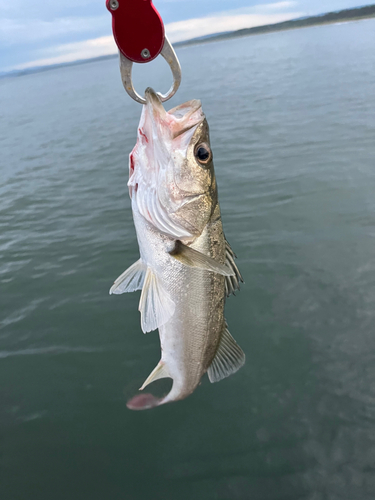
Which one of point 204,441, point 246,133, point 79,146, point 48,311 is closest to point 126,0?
point 204,441

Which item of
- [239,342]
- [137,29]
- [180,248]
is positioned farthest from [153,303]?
[239,342]

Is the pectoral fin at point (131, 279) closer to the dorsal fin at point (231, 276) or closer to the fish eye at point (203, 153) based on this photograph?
the dorsal fin at point (231, 276)

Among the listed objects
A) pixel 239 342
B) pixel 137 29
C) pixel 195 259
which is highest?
pixel 137 29

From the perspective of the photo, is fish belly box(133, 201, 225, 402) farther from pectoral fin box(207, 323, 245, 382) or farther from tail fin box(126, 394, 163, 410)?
tail fin box(126, 394, 163, 410)

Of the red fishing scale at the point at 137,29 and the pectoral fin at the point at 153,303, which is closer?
the red fishing scale at the point at 137,29

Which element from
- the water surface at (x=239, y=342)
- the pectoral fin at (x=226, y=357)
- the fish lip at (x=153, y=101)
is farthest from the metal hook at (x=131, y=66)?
the water surface at (x=239, y=342)

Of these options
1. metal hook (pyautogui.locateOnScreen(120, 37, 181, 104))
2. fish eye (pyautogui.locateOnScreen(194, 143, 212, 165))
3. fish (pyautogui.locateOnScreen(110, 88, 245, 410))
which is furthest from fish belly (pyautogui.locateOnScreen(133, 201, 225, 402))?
metal hook (pyautogui.locateOnScreen(120, 37, 181, 104))

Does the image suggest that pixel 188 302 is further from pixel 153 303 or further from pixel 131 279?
pixel 131 279
